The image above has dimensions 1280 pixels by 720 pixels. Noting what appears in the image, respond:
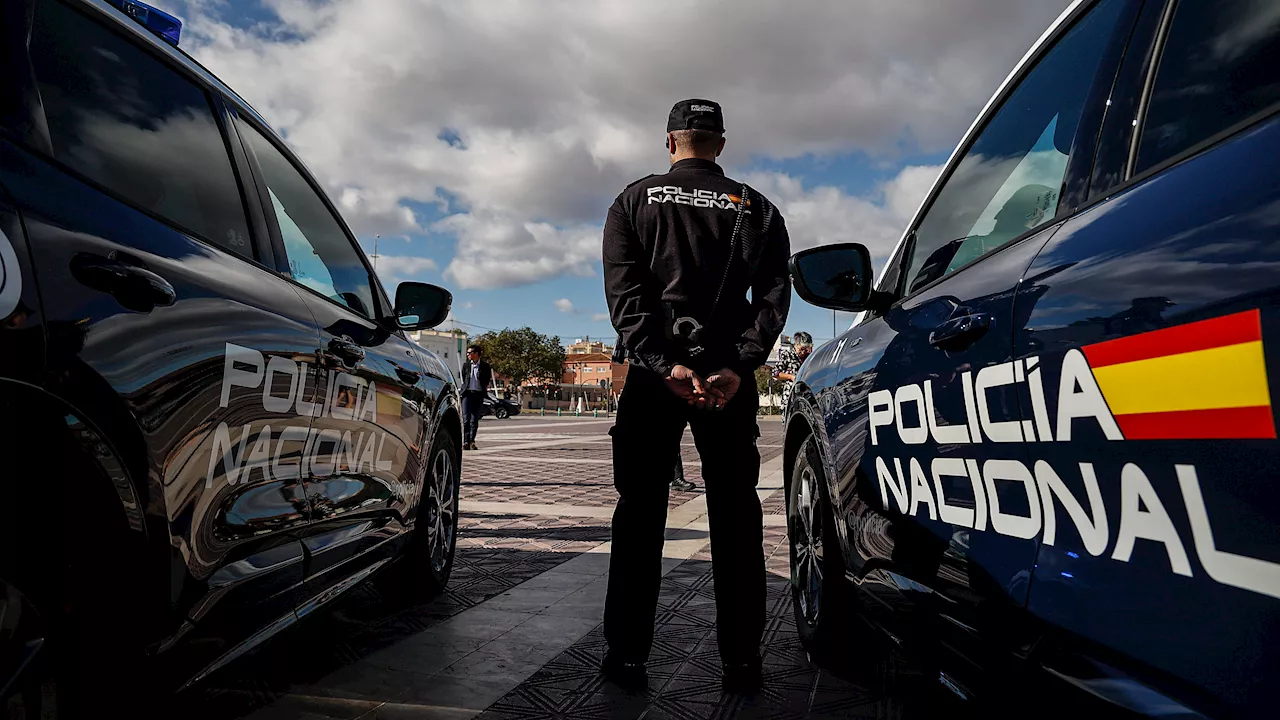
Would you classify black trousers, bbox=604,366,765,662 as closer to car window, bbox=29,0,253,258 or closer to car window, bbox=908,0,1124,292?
car window, bbox=908,0,1124,292

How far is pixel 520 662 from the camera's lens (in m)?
2.91

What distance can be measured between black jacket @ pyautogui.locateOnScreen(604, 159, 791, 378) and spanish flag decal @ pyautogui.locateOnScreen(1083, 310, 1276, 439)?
1.49 metres

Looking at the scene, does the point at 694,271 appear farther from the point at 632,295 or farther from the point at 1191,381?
the point at 1191,381

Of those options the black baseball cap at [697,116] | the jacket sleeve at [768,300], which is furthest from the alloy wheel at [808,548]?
the black baseball cap at [697,116]

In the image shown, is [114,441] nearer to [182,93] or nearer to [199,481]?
[199,481]

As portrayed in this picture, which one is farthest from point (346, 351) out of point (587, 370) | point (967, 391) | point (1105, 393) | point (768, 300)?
A: point (587, 370)

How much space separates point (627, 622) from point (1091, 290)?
1864mm

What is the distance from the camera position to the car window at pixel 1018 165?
1681mm

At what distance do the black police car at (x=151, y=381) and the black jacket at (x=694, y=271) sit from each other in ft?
2.94

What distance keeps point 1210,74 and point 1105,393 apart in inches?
19.9

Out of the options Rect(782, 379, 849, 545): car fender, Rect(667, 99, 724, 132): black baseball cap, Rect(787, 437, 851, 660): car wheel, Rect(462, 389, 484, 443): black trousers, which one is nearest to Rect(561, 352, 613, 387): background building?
Rect(462, 389, 484, 443): black trousers

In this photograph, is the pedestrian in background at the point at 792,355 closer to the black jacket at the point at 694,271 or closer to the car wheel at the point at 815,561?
the car wheel at the point at 815,561

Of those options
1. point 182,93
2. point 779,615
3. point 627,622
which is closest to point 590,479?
point 779,615

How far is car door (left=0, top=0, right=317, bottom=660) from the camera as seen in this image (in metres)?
1.33
